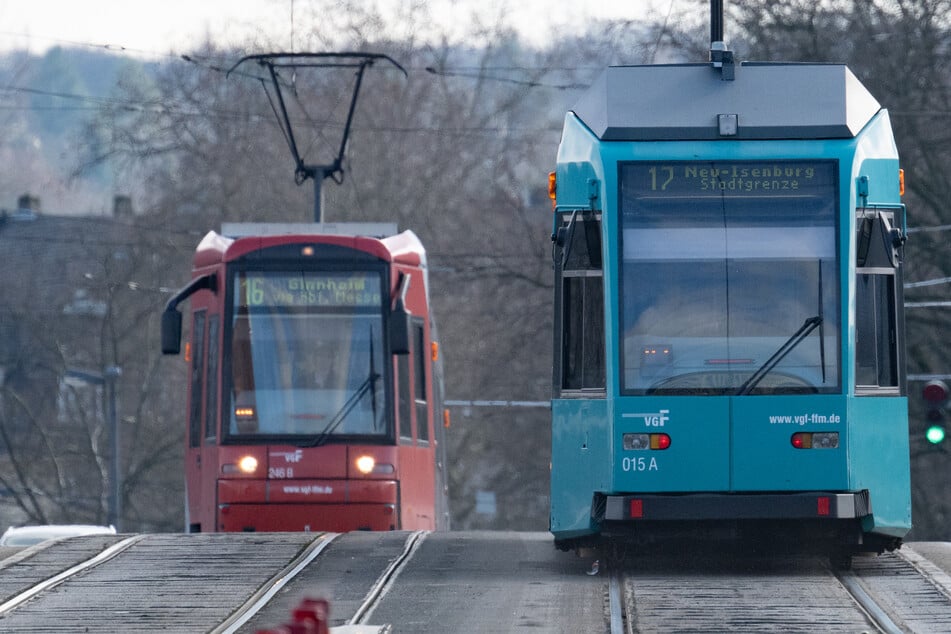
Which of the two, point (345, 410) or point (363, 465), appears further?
point (345, 410)

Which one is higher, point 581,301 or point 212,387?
point 581,301

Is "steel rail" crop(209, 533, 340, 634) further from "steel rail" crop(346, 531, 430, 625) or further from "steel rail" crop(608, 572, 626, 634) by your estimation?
"steel rail" crop(608, 572, 626, 634)

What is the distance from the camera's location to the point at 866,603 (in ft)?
35.0

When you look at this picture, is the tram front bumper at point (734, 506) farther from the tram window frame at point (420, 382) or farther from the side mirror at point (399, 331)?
the tram window frame at point (420, 382)

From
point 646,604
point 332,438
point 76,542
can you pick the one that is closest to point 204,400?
point 332,438

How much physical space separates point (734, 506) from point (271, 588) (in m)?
2.91

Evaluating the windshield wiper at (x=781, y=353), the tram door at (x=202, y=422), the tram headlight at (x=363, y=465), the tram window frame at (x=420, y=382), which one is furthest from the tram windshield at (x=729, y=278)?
the tram door at (x=202, y=422)

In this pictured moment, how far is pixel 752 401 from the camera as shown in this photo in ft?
38.9

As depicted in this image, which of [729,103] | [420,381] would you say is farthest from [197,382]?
[729,103]

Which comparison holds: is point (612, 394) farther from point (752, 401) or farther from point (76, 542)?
point (76, 542)

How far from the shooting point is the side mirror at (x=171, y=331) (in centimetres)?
1756

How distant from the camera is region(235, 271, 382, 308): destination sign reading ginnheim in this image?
18.3 meters

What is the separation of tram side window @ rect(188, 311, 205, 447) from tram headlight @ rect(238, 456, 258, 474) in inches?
34.9

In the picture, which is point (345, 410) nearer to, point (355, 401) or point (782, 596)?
point (355, 401)
